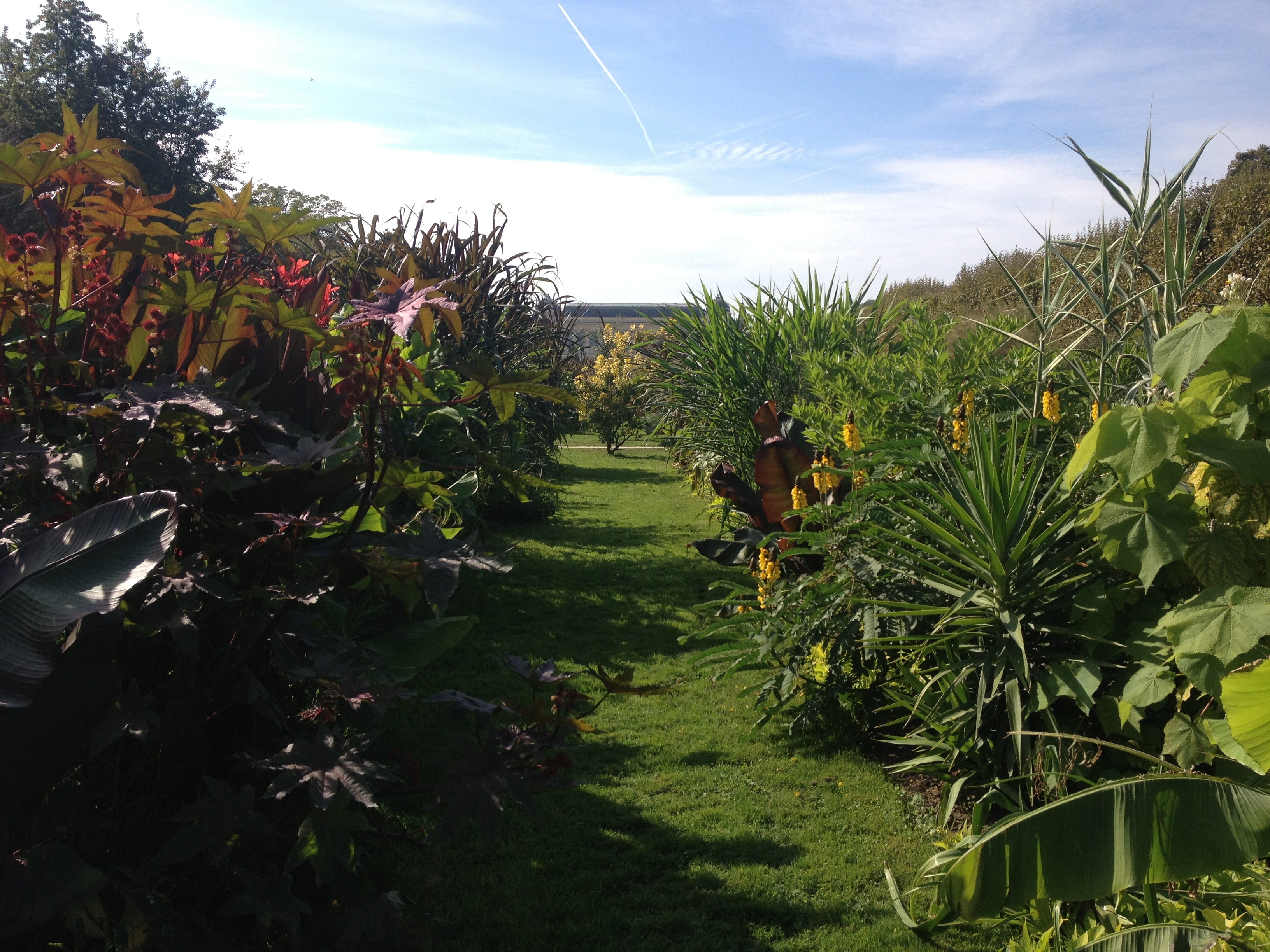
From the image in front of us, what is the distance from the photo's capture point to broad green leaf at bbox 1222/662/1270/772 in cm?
195

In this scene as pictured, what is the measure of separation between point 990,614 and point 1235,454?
113cm

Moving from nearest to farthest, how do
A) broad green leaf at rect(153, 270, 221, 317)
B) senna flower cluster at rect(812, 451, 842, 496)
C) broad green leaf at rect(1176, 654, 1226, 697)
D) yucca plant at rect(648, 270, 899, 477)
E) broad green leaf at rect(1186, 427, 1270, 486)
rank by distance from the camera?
broad green leaf at rect(153, 270, 221, 317)
broad green leaf at rect(1176, 654, 1226, 697)
broad green leaf at rect(1186, 427, 1270, 486)
senna flower cluster at rect(812, 451, 842, 496)
yucca plant at rect(648, 270, 899, 477)

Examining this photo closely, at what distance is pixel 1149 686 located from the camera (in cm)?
263

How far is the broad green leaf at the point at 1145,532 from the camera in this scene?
2557 mm

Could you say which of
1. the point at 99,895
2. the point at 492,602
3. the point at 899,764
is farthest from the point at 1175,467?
the point at 492,602

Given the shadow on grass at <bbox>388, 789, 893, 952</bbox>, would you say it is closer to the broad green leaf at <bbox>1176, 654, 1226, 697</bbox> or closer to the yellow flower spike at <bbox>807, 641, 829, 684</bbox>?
the yellow flower spike at <bbox>807, 641, 829, 684</bbox>

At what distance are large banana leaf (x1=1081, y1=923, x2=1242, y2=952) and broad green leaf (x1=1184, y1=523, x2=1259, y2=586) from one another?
99 centimetres

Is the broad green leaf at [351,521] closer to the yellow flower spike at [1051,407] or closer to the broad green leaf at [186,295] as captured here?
the broad green leaf at [186,295]

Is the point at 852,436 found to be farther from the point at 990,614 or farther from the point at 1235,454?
the point at 1235,454

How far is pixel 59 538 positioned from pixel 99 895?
0.93 meters

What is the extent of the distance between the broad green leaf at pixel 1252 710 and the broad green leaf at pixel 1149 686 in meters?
0.62

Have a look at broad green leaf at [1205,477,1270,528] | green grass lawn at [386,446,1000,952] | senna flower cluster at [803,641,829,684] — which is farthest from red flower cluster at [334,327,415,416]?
senna flower cluster at [803,641,829,684]

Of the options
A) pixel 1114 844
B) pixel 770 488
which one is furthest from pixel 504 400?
pixel 770 488

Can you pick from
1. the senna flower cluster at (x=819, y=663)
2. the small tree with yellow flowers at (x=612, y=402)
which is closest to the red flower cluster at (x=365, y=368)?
the senna flower cluster at (x=819, y=663)
